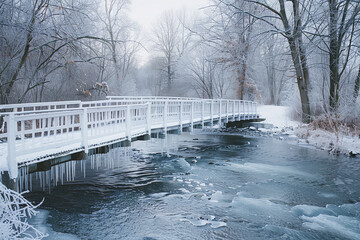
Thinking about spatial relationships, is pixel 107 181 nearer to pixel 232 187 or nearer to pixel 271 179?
pixel 232 187

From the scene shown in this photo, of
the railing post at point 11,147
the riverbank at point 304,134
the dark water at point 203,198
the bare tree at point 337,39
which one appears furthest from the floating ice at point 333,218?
the bare tree at point 337,39

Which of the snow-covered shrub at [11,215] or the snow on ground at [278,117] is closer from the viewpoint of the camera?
the snow-covered shrub at [11,215]

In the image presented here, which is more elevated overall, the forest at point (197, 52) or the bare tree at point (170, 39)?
the bare tree at point (170, 39)

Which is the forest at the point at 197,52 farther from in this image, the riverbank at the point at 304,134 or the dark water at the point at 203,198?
the dark water at the point at 203,198

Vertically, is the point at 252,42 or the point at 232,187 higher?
the point at 252,42

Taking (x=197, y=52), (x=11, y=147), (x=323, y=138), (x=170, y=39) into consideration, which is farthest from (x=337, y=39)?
(x=170, y=39)

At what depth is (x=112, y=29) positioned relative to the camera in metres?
32.3

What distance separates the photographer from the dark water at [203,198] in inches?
253

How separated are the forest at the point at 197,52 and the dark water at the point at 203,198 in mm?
4285

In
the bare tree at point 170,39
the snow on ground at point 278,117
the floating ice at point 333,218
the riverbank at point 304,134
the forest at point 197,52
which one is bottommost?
the floating ice at point 333,218

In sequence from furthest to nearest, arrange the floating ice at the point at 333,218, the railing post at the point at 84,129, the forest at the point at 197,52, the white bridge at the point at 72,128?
the forest at the point at 197,52 → the railing post at the point at 84,129 → the floating ice at the point at 333,218 → the white bridge at the point at 72,128

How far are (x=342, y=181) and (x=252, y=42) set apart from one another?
35.9 ft

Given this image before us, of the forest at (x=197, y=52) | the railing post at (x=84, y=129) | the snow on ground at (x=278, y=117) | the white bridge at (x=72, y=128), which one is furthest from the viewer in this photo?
the snow on ground at (x=278, y=117)

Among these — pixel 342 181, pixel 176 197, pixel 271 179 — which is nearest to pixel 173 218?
pixel 176 197
